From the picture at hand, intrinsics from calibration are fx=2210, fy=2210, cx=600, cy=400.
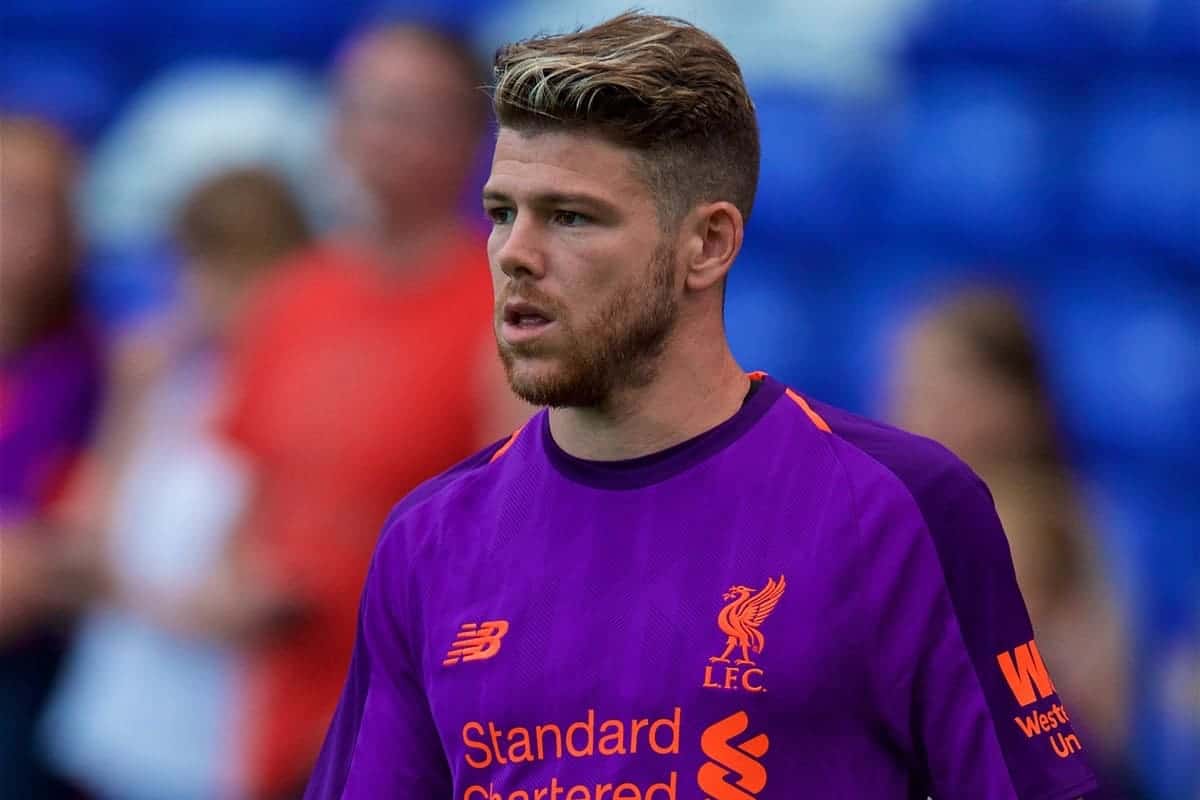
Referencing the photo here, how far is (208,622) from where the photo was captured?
4.87 m

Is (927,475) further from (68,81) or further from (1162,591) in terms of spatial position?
(68,81)

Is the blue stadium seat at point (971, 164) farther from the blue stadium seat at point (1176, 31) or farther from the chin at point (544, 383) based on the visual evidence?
the chin at point (544, 383)

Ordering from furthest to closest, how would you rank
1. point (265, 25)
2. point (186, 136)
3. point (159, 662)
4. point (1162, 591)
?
1. point (265, 25)
2. point (186, 136)
3. point (1162, 591)
4. point (159, 662)

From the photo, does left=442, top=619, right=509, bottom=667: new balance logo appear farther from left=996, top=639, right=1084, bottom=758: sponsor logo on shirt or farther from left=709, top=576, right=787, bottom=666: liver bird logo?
left=996, top=639, right=1084, bottom=758: sponsor logo on shirt

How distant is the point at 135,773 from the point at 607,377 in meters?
2.53

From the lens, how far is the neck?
2846 millimetres

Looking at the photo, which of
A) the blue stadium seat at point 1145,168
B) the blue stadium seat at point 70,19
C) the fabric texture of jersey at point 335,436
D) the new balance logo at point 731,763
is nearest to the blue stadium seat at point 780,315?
the blue stadium seat at point 1145,168

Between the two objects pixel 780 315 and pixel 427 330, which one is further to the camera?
pixel 780 315

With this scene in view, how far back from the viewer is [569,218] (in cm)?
277

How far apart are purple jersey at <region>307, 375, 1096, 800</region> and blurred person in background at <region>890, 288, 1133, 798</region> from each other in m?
1.41

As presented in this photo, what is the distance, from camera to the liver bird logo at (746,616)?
8.78 ft

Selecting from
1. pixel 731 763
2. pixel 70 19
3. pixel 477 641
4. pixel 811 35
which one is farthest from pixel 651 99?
pixel 70 19

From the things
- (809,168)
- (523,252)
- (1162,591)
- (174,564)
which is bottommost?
(1162,591)

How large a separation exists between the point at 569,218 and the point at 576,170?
0.20ft
